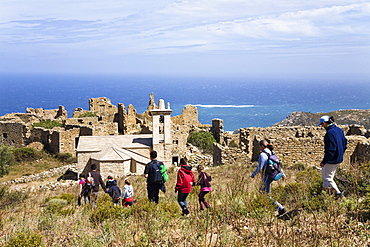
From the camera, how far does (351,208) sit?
7.44 m

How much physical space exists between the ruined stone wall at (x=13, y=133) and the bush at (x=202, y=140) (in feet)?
46.9

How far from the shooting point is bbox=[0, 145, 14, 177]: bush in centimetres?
2588

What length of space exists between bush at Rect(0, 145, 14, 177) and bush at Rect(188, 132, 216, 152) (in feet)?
41.6

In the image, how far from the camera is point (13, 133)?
3359 cm

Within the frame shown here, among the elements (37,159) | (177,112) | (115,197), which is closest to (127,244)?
(115,197)

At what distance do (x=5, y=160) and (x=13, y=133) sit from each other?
7.72 m

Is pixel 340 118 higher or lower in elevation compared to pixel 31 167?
lower

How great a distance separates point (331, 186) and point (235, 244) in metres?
2.80

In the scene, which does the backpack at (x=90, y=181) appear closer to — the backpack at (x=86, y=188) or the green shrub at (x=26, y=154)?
the backpack at (x=86, y=188)

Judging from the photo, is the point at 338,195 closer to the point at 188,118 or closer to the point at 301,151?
the point at 301,151

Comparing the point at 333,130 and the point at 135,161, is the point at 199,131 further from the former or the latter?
the point at 333,130

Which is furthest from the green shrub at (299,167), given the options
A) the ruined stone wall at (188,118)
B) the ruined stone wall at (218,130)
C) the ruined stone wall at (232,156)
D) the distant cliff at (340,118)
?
the distant cliff at (340,118)

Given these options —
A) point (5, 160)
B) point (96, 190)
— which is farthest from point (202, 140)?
point (96, 190)

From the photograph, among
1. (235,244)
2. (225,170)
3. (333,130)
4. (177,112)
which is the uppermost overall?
(333,130)
